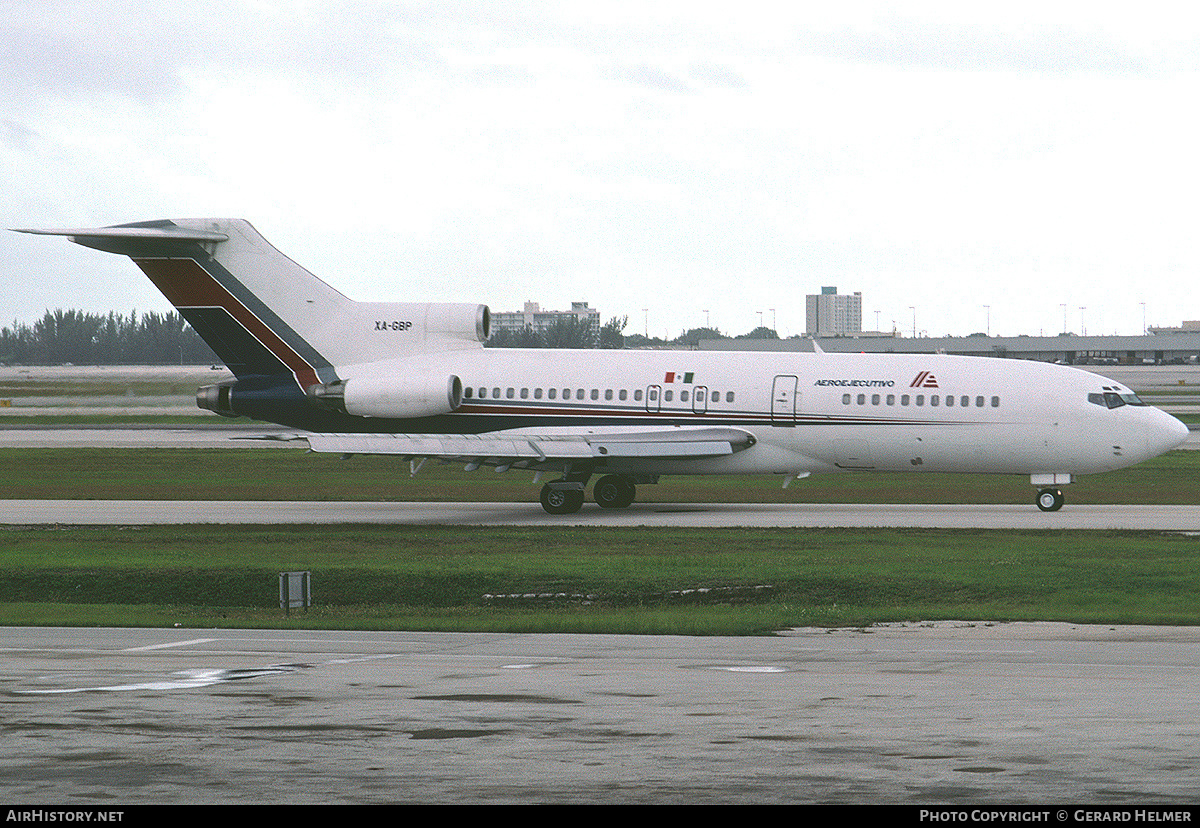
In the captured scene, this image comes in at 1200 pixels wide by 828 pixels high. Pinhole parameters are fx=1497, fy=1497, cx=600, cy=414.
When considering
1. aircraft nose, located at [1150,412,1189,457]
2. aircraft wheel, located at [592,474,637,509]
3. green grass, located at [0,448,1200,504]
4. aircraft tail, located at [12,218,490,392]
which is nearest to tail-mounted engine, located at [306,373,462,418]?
aircraft tail, located at [12,218,490,392]

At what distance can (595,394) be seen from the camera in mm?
39125

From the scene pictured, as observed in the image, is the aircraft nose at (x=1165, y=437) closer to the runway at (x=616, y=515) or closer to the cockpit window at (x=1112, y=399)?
the cockpit window at (x=1112, y=399)

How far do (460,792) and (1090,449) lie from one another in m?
→ 29.3

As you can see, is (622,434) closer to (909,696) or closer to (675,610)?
(675,610)

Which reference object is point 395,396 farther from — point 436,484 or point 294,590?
point 294,590

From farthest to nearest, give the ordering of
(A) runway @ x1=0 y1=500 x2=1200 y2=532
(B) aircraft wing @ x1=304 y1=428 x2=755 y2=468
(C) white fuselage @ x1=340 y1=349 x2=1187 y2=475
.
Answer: (C) white fuselage @ x1=340 y1=349 x2=1187 y2=475 → (B) aircraft wing @ x1=304 y1=428 x2=755 y2=468 → (A) runway @ x1=0 y1=500 x2=1200 y2=532

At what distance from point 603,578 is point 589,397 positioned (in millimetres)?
14378

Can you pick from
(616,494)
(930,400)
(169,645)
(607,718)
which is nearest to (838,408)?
(930,400)

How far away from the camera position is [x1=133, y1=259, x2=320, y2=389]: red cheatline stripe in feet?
132

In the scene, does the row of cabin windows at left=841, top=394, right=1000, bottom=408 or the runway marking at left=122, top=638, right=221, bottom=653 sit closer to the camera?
the runway marking at left=122, top=638, right=221, bottom=653

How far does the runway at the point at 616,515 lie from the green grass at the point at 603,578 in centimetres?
255

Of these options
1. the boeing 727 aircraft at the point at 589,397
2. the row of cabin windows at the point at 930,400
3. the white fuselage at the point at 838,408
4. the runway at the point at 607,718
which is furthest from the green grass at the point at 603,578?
the row of cabin windows at the point at 930,400

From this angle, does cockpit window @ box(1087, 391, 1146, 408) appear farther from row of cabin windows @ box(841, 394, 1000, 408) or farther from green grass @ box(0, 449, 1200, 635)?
green grass @ box(0, 449, 1200, 635)

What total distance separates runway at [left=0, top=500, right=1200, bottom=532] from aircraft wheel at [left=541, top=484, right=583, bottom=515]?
29 cm
